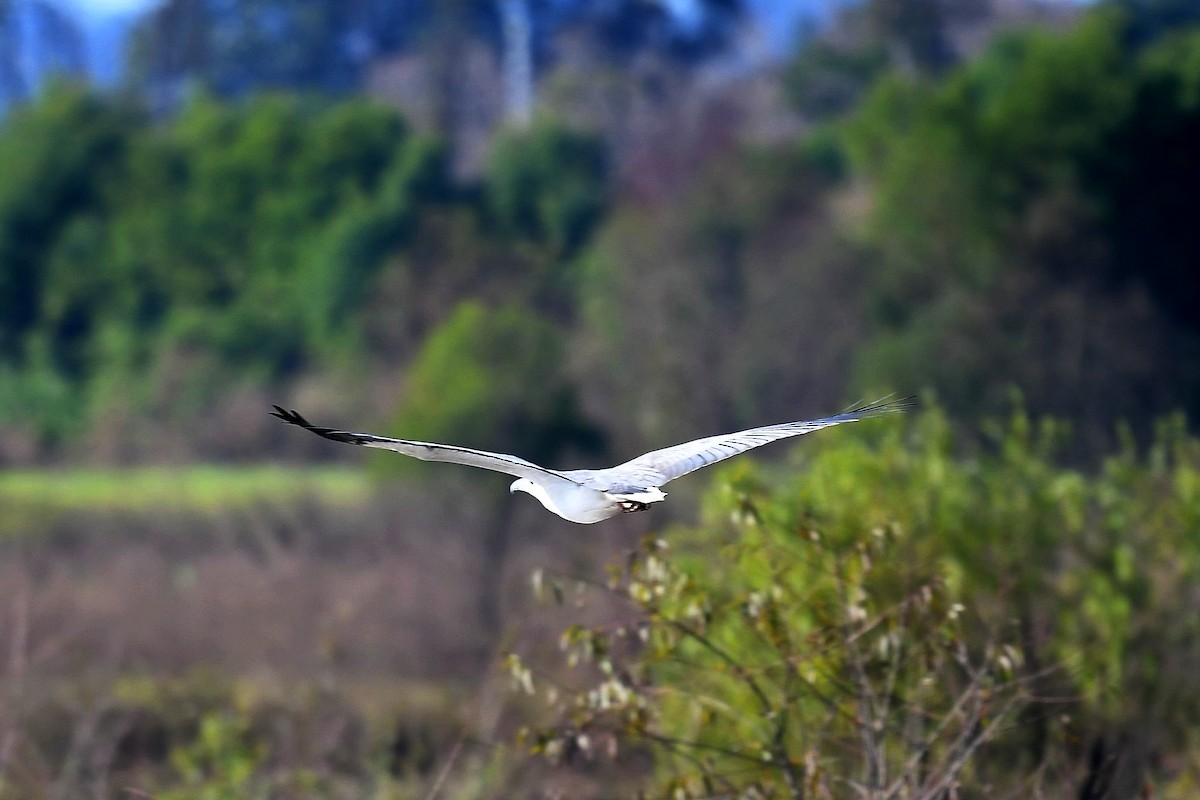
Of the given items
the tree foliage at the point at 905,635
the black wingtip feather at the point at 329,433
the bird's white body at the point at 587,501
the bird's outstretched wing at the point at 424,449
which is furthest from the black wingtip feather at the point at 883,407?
the black wingtip feather at the point at 329,433

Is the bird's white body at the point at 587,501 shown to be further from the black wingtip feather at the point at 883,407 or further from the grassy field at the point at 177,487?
the grassy field at the point at 177,487

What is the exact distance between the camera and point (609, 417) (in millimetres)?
33844

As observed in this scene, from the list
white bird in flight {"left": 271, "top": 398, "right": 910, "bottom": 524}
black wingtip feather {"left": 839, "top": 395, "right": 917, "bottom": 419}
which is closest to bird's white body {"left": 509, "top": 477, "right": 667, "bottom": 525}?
white bird in flight {"left": 271, "top": 398, "right": 910, "bottom": 524}

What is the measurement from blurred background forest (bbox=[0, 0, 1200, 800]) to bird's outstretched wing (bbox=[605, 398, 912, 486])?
475 millimetres

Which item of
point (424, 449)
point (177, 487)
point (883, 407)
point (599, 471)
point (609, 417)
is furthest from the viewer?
point (609, 417)

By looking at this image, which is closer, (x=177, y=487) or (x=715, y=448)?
(x=715, y=448)

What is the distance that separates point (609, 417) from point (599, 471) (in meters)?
26.4

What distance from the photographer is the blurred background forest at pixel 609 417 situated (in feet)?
33.9

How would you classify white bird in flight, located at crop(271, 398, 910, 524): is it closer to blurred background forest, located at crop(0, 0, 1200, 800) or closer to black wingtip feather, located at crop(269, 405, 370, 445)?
black wingtip feather, located at crop(269, 405, 370, 445)

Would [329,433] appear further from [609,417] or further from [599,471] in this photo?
[609,417]

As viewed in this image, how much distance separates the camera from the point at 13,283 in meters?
50.0

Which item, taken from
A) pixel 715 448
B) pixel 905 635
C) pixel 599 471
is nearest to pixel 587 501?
pixel 599 471

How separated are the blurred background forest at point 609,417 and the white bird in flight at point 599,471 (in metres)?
0.51

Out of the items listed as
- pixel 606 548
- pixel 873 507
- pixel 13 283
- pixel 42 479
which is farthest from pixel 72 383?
pixel 873 507
